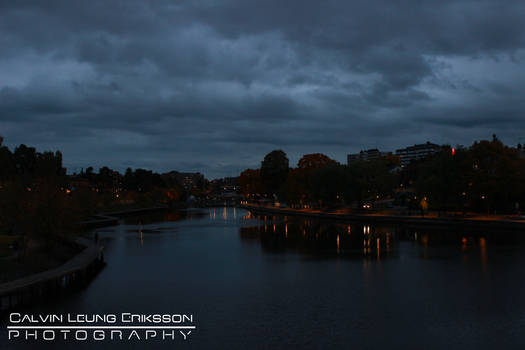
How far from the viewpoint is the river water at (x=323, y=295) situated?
57.7 feet

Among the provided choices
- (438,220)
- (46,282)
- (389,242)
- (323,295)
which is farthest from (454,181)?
(46,282)

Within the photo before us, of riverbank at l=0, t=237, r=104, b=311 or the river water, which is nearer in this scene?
the river water

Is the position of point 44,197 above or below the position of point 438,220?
above

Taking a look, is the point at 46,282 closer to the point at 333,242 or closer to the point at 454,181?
the point at 333,242

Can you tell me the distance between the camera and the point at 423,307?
2148 centimetres

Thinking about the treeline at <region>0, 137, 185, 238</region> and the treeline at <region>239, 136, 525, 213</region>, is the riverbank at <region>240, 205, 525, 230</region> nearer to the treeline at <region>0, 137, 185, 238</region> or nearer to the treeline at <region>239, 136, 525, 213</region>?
the treeline at <region>239, 136, 525, 213</region>

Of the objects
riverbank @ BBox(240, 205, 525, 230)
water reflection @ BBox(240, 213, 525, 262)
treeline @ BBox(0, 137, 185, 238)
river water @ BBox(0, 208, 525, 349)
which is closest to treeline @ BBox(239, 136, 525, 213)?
riverbank @ BBox(240, 205, 525, 230)

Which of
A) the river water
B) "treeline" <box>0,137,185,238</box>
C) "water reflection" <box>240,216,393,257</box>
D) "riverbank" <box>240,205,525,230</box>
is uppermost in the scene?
"treeline" <box>0,137,185,238</box>

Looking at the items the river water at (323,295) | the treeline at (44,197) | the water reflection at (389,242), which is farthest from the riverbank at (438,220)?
the treeline at (44,197)

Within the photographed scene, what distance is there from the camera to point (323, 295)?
2427 centimetres

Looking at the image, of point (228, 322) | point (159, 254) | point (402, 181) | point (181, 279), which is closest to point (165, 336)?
point (228, 322)

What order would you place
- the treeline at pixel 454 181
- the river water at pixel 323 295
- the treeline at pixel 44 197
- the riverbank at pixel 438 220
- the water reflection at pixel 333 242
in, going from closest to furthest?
the river water at pixel 323 295 → the treeline at pixel 44 197 → the water reflection at pixel 333 242 → the riverbank at pixel 438 220 → the treeline at pixel 454 181

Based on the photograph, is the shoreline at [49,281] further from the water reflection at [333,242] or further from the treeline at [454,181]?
the treeline at [454,181]

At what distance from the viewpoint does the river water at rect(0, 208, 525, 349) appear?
1758 centimetres
